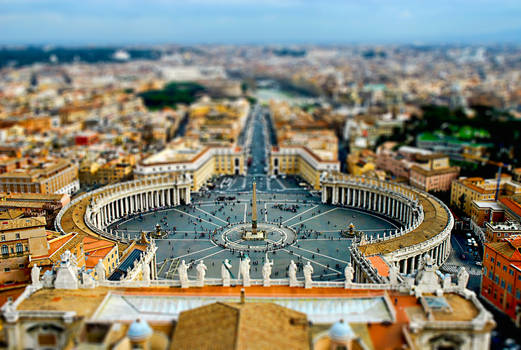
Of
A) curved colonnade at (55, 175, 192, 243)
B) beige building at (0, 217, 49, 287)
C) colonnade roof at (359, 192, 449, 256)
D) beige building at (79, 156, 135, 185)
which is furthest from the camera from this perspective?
beige building at (79, 156, 135, 185)

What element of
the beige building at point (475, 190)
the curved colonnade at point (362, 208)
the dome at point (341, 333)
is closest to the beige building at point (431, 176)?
the beige building at point (475, 190)

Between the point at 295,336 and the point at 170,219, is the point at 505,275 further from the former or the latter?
the point at 170,219

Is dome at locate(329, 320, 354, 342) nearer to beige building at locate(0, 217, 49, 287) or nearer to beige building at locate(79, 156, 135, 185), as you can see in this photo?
beige building at locate(0, 217, 49, 287)

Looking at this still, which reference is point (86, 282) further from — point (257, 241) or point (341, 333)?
point (257, 241)

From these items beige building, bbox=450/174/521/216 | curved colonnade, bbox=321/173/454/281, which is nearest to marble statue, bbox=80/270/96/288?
curved colonnade, bbox=321/173/454/281

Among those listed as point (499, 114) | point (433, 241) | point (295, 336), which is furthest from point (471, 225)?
point (499, 114)

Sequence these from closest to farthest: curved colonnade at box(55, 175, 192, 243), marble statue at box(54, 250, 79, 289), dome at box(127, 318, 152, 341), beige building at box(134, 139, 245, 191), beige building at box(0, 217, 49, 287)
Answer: dome at box(127, 318, 152, 341) → marble statue at box(54, 250, 79, 289) → beige building at box(0, 217, 49, 287) → curved colonnade at box(55, 175, 192, 243) → beige building at box(134, 139, 245, 191)

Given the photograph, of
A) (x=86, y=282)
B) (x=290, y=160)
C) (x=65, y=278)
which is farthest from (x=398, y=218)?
(x=65, y=278)
